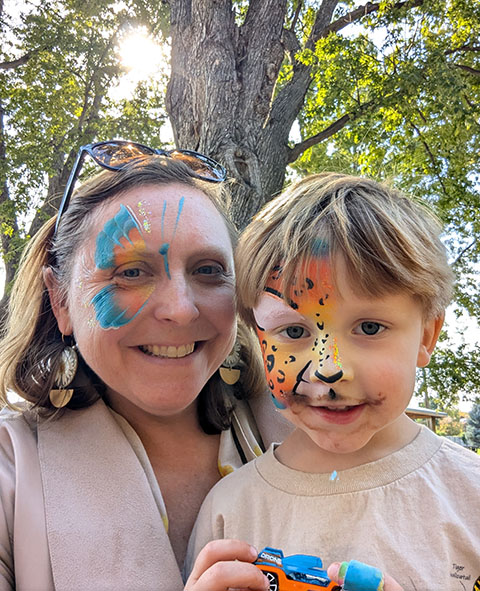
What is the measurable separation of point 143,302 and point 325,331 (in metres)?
0.67

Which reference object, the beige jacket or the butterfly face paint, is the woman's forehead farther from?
the beige jacket

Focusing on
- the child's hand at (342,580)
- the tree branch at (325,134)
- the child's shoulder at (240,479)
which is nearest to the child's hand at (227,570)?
the child's hand at (342,580)

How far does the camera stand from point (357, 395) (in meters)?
1.25

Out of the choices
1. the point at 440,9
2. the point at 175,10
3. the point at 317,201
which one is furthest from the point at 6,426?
the point at 440,9

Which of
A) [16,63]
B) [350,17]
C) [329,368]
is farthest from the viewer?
[16,63]

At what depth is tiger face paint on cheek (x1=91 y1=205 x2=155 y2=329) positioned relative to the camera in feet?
5.43

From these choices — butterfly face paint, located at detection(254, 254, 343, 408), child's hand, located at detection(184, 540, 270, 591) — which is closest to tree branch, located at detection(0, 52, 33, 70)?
butterfly face paint, located at detection(254, 254, 343, 408)

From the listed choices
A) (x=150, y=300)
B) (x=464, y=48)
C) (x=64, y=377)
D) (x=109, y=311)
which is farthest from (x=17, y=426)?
(x=464, y=48)

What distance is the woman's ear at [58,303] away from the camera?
1892 mm

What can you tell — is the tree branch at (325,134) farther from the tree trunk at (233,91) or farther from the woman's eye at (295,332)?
the woman's eye at (295,332)

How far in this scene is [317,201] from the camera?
57.9 inches

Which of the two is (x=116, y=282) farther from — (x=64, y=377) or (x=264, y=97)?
(x=264, y=97)

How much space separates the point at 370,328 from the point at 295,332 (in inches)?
8.1

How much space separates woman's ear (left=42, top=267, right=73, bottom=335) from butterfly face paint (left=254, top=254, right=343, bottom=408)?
33.0 inches
